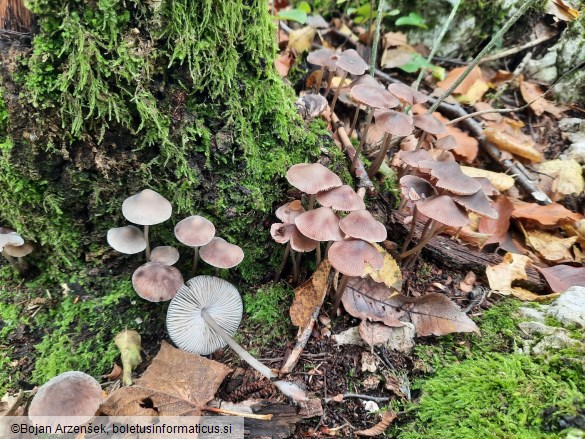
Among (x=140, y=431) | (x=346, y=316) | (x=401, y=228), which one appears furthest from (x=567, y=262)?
(x=140, y=431)

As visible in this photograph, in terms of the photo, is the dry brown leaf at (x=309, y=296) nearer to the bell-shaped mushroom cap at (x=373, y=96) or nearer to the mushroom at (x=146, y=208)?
the mushroom at (x=146, y=208)

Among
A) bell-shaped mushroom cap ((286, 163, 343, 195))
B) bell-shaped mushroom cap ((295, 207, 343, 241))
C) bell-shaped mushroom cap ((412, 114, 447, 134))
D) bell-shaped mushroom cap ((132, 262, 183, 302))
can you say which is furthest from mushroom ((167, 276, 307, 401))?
bell-shaped mushroom cap ((412, 114, 447, 134))

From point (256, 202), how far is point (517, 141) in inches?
106

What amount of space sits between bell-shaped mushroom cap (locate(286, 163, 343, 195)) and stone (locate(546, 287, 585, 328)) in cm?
139

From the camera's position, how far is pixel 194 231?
7.38ft

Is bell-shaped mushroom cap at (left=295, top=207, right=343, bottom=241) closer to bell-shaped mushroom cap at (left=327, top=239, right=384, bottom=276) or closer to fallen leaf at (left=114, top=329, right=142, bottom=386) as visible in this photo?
bell-shaped mushroom cap at (left=327, top=239, right=384, bottom=276)

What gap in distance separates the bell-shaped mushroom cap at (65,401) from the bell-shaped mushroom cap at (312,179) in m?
1.43

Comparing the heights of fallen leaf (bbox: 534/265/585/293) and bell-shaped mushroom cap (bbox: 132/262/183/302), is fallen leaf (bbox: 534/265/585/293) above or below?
above

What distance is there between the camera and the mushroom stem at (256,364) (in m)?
2.11

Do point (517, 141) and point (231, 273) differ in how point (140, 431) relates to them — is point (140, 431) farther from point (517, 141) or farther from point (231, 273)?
point (517, 141)

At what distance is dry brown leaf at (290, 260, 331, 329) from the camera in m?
2.41

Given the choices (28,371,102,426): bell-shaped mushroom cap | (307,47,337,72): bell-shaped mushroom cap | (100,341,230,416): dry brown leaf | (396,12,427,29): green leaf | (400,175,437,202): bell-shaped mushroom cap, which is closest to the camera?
(28,371,102,426): bell-shaped mushroom cap

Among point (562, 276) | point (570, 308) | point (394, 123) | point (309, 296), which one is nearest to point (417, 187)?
point (394, 123)

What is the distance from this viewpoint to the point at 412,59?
170 inches
